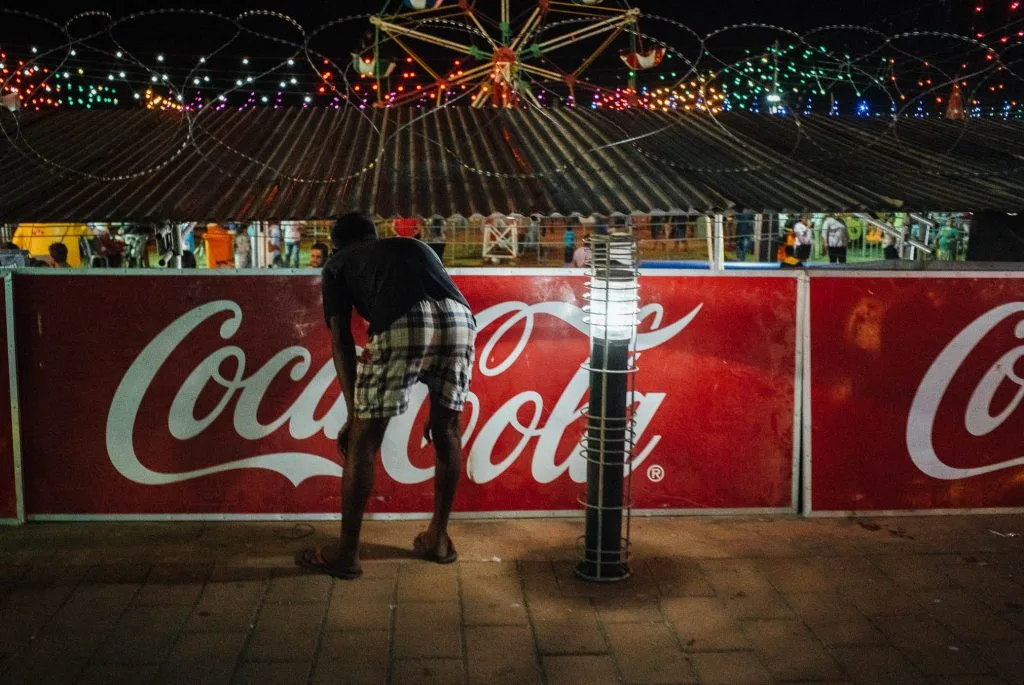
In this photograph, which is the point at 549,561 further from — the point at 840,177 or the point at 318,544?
the point at 840,177

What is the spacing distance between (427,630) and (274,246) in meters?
17.1

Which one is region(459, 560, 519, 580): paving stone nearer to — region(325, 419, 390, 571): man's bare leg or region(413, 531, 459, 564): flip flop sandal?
region(413, 531, 459, 564): flip flop sandal

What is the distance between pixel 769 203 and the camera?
5.52 meters

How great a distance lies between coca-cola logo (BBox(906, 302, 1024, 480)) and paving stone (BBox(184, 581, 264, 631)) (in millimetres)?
3956

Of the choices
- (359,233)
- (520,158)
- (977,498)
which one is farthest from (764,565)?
(520,158)

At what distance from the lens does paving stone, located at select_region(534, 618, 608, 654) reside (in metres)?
3.74

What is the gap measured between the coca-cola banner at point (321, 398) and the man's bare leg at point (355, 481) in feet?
2.48

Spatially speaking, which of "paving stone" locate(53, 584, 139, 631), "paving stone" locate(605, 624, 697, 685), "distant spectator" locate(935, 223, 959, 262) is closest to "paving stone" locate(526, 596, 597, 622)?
"paving stone" locate(605, 624, 697, 685)

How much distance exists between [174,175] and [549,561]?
3.73 m

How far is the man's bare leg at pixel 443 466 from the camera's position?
453 cm

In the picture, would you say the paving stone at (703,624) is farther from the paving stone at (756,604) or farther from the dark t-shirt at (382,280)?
the dark t-shirt at (382,280)

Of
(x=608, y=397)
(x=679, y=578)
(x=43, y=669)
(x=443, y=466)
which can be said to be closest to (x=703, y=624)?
(x=679, y=578)

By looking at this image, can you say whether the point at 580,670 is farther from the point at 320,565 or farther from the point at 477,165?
the point at 477,165

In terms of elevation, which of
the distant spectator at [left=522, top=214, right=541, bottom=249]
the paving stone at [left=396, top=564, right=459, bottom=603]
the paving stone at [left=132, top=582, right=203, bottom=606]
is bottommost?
the paving stone at [left=396, top=564, right=459, bottom=603]
